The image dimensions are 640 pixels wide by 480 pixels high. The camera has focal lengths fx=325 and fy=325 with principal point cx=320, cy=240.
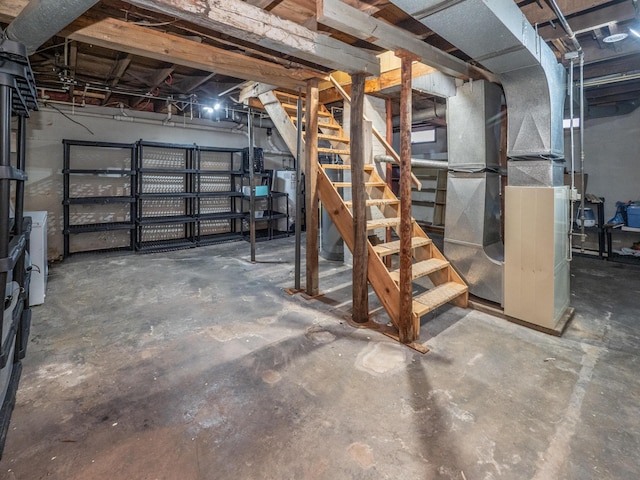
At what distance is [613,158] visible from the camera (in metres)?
5.23

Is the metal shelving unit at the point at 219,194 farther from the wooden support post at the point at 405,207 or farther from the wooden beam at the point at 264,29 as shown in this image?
the wooden support post at the point at 405,207

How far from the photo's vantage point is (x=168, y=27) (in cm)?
238

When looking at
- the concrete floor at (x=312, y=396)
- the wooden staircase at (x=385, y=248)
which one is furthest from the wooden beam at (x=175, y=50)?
the concrete floor at (x=312, y=396)

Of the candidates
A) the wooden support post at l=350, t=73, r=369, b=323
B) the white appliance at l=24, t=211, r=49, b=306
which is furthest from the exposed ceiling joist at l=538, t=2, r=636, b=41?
the white appliance at l=24, t=211, r=49, b=306

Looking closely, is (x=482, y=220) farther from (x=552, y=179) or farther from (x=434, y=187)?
(x=434, y=187)

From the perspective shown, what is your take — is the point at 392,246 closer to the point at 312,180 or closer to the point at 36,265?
the point at 312,180

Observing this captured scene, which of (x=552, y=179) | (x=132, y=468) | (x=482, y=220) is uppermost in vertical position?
(x=552, y=179)

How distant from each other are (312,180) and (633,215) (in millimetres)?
4721

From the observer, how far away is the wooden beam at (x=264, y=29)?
169 centimetres

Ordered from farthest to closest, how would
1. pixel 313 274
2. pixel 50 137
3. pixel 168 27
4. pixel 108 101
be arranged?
pixel 108 101 < pixel 50 137 < pixel 313 274 < pixel 168 27

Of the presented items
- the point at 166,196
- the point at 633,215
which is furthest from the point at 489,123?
the point at 166,196

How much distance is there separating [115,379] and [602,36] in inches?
180

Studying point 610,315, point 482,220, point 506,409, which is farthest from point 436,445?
point 610,315

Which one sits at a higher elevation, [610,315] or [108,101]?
[108,101]
